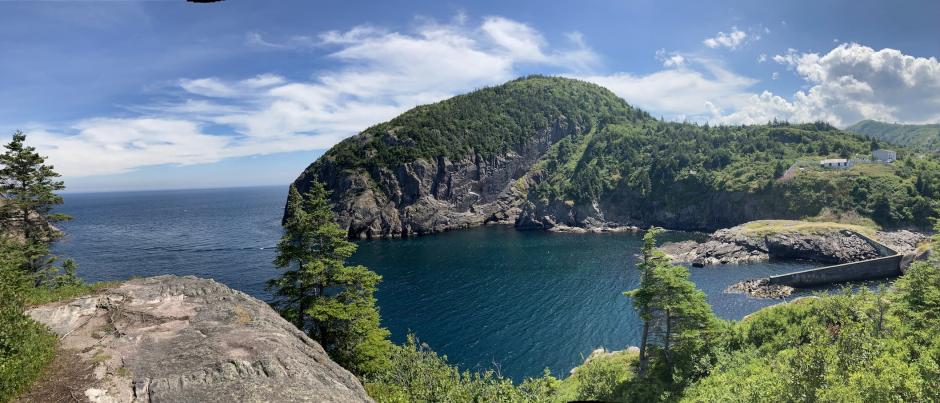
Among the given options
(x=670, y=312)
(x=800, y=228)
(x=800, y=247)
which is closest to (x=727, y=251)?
(x=800, y=247)

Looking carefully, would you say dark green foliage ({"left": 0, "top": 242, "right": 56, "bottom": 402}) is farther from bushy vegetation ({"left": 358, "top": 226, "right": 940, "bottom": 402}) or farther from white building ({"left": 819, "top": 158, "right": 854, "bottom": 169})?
white building ({"left": 819, "top": 158, "right": 854, "bottom": 169})

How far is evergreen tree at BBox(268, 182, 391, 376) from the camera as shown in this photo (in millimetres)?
26797

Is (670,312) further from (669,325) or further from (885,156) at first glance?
(885,156)

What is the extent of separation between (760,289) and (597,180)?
9024 centimetres

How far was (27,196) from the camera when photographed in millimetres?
32500

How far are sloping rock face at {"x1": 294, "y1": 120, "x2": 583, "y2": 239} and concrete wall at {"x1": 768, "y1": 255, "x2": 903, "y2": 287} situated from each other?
96.3 m

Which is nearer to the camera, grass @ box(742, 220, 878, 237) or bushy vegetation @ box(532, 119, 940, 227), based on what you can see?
grass @ box(742, 220, 878, 237)

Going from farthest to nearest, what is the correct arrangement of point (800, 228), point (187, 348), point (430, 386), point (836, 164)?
point (836, 164)
point (800, 228)
point (430, 386)
point (187, 348)

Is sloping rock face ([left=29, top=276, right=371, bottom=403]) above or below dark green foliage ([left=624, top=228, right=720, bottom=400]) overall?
above

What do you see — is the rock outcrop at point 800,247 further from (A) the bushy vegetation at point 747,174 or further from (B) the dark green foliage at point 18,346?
(B) the dark green foliage at point 18,346

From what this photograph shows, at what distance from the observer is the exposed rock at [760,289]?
67637 millimetres

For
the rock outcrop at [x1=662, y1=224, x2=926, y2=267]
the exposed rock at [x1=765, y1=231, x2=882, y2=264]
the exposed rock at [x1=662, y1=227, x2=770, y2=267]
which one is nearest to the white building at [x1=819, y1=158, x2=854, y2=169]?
the rock outcrop at [x1=662, y1=224, x2=926, y2=267]

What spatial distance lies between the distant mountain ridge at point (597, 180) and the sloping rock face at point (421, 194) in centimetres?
41

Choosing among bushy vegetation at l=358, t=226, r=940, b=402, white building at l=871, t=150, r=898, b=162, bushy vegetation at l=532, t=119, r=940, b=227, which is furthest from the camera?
white building at l=871, t=150, r=898, b=162
